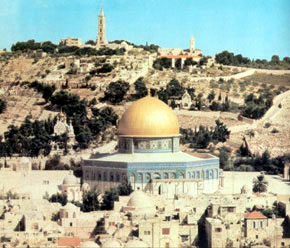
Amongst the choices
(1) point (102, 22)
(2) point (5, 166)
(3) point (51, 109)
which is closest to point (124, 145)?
(2) point (5, 166)

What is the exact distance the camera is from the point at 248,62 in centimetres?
7862

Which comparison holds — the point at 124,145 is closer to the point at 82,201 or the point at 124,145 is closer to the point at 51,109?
the point at 82,201

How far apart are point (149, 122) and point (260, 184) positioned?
188 inches

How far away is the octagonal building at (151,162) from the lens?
39.0 metres

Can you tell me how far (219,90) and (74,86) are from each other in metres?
8.55

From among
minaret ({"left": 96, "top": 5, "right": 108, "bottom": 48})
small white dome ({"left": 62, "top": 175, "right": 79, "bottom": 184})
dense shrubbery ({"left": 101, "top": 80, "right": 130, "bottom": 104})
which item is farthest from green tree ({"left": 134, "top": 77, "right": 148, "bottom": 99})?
small white dome ({"left": 62, "top": 175, "right": 79, "bottom": 184})

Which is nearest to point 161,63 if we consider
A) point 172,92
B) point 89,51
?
point 89,51

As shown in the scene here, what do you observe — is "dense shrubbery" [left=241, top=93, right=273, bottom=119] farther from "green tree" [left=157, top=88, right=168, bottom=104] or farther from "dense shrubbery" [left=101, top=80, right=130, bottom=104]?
"dense shrubbery" [left=101, top=80, right=130, bottom=104]

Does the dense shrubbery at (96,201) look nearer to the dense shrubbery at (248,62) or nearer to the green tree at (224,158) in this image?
the green tree at (224,158)

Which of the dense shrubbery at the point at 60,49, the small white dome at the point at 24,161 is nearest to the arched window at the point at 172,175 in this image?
the small white dome at the point at 24,161

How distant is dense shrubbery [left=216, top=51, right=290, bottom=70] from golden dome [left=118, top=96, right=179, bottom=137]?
33.4 metres

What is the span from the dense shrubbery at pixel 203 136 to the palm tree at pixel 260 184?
30.1 feet

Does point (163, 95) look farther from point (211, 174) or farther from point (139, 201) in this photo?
point (139, 201)

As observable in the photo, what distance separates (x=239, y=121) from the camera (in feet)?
185
